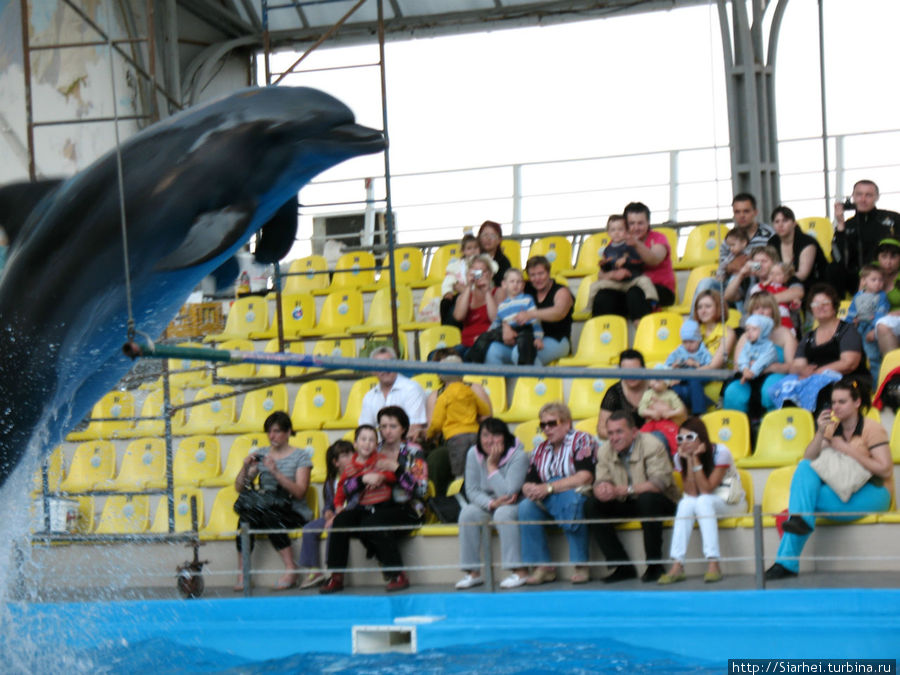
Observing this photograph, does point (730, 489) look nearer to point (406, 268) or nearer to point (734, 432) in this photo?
point (734, 432)

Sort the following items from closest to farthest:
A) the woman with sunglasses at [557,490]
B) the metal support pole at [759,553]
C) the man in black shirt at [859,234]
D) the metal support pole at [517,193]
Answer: the metal support pole at [759,553] → the woman with sunglasses at [557,490] → the man in black shirt at [859,234] → the metal support pole at [517,193]

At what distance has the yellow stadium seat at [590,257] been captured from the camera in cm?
1045

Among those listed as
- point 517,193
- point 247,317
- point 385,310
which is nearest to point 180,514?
point 385,310

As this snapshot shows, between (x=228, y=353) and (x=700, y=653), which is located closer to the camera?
(x=228, y=353)

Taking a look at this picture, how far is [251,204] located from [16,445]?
1.13 meters

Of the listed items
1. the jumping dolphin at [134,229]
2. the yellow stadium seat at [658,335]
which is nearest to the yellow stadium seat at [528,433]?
the yellow stadium seat at [658,335]

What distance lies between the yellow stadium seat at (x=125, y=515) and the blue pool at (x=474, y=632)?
1475 mm

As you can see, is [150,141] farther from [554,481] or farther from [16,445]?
[554,481]

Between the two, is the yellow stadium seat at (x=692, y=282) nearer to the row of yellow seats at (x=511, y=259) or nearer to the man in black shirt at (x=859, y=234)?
the row of yellow seats at (x=511, y=259)

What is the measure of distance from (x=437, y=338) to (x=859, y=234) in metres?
3.09

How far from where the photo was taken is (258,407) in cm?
982

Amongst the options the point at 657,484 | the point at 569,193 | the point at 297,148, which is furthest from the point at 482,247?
the point at 297,148

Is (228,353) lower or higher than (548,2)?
lower

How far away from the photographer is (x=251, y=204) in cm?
434
